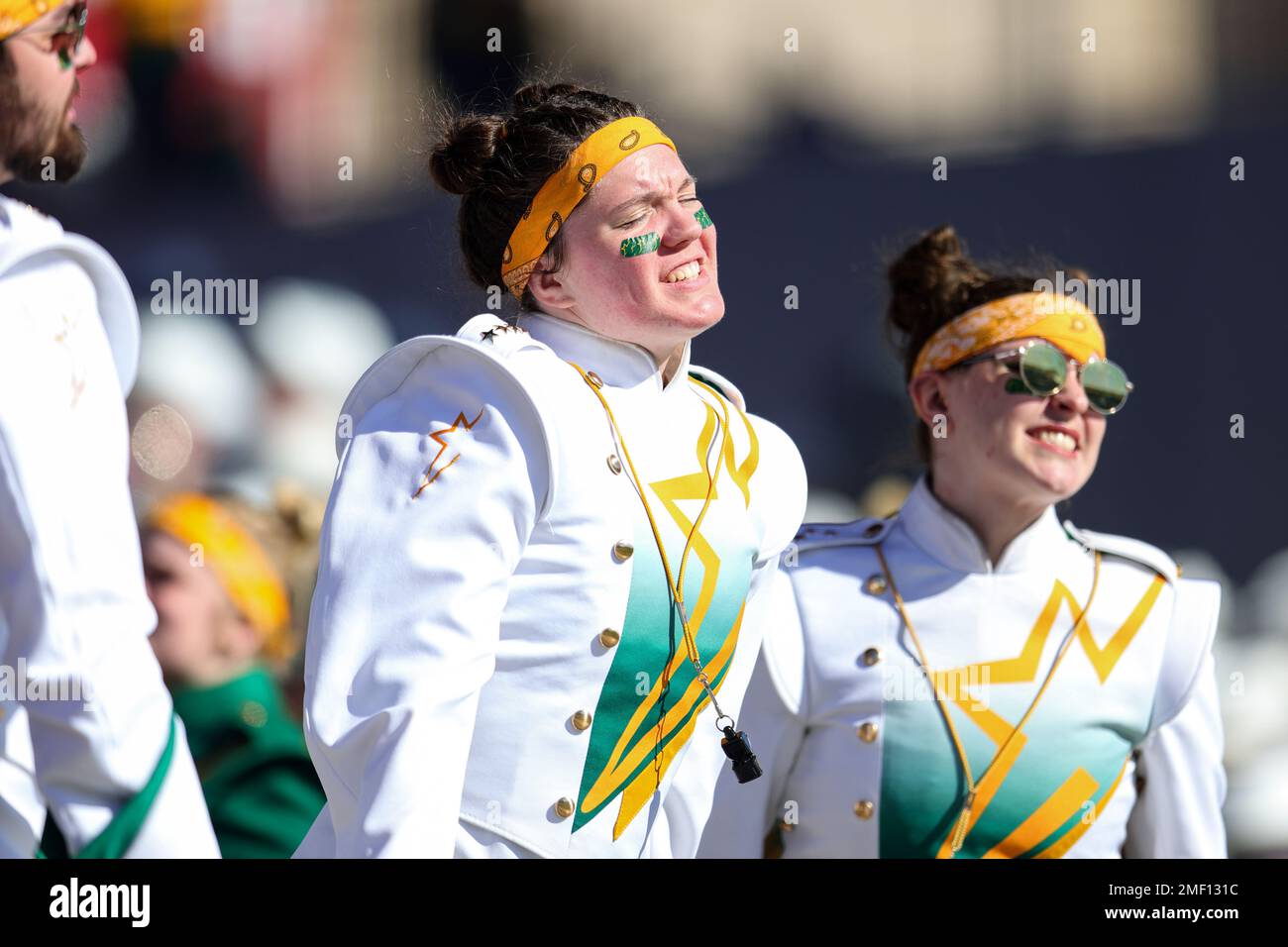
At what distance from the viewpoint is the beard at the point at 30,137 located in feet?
8.42

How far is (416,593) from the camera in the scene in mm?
2502

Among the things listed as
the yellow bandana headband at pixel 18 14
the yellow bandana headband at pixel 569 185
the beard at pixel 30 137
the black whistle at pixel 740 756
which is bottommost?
the black whistle at pixel 740 756

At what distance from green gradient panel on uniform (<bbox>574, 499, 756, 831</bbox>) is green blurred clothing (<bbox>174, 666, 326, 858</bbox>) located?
1.81m

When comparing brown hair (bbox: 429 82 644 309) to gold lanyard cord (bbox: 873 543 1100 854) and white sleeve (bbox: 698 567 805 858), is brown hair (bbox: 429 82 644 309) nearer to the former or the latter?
white sleeve (bbox: 698 567 805 858)

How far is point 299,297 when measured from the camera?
5.50 metres

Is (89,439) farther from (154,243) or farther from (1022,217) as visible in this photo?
(1022,217)

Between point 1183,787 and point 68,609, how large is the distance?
211cm

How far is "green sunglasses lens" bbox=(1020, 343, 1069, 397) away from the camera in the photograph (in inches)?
145

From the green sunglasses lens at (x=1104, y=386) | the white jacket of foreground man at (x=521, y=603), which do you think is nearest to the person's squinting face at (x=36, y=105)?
the white jacket of foreground man at (x=521, y=603)

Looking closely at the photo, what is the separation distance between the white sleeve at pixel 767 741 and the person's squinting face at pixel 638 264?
2.84ft

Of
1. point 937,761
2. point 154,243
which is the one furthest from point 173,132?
point 937,761

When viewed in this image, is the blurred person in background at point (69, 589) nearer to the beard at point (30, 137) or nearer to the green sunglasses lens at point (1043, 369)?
the beard at point (30, 137)

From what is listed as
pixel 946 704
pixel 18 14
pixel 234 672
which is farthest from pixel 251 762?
pixel 18 14
